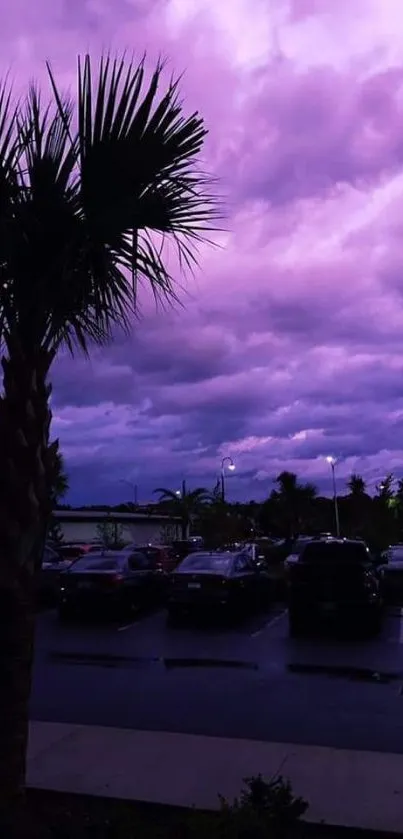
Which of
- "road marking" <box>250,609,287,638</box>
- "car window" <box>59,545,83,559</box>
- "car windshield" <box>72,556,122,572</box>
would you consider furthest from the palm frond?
"car window" <box>59,545,83,559</box>

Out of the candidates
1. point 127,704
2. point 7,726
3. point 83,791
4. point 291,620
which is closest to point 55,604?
point 291,620

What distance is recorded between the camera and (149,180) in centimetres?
498

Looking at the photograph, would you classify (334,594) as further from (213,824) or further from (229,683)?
(213,824)

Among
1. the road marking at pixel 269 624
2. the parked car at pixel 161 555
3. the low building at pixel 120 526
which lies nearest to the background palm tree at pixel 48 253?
the road marking at pixel 269 624

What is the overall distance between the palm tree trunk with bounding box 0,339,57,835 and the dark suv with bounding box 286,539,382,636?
39.6ft

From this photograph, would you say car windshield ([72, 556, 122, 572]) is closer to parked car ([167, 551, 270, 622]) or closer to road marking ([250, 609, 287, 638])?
parked car ([167, 551, 270, 622])

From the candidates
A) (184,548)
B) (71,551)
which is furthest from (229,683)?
(184,548)

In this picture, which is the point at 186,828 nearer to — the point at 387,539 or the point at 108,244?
the point at 108,244

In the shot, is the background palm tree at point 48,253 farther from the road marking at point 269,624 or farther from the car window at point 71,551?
the car window at point 71,551

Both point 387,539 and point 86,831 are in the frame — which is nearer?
point 86,831

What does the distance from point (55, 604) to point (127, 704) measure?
13.2 metres

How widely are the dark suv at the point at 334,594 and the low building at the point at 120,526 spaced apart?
27033mm

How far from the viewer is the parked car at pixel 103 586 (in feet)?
62.9

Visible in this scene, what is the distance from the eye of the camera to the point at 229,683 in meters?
11.5
